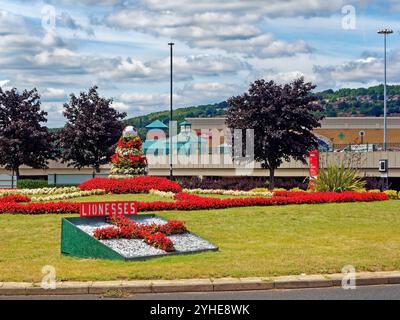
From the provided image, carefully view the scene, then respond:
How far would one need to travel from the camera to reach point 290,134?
1660 inches

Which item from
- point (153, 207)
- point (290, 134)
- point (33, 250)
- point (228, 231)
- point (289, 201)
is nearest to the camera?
point (33, 250)

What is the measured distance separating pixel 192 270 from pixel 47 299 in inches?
110

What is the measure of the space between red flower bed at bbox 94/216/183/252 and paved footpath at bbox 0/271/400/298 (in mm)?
2986

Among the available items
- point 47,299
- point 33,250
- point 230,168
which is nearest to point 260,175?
point 230,168

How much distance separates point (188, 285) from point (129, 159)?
1967 centimetres

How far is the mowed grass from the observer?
13117mm

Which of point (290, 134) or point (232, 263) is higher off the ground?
point (290, 134)

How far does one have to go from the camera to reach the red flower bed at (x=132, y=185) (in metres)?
28.1

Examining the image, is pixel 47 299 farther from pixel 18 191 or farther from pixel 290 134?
pixel 290 134

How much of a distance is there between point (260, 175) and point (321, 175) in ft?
67.1

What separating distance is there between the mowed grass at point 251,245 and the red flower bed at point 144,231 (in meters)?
0.72

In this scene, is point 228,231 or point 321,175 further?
point 321,175

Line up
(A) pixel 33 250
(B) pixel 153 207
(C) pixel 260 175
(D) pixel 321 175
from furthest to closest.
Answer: (C) pixel 260 175, (D) pixel 321 175, (B) pixel 153 207, (A) pixel 33 250

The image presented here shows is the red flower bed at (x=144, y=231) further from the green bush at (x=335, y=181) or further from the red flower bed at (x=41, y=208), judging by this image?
the green bush at (x=335, y=181)
